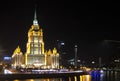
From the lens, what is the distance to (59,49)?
14250cm

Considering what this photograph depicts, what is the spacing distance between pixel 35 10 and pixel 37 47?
10.6m

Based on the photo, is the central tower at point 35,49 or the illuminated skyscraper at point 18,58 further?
the illuminated skyscraper at point 18,58

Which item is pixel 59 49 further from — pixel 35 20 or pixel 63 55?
pixel 35 20

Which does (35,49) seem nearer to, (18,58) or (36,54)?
(36,54)

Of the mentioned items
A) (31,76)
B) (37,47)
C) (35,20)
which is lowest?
(31,76)

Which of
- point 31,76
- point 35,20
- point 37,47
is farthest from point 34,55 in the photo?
point 31,76

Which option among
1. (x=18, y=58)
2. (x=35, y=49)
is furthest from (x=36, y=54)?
(x=18, y=58)

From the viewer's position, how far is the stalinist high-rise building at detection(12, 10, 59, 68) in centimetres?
11112

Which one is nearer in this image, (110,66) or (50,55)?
(50,55)

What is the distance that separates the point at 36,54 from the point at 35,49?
4.83 feet

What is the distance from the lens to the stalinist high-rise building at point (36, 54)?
4375 inches

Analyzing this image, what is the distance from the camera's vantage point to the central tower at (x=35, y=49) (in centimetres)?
11112

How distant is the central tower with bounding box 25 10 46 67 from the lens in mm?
111125

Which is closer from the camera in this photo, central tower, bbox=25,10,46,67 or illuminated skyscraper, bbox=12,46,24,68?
central tower, bbox=25,10,46,67
